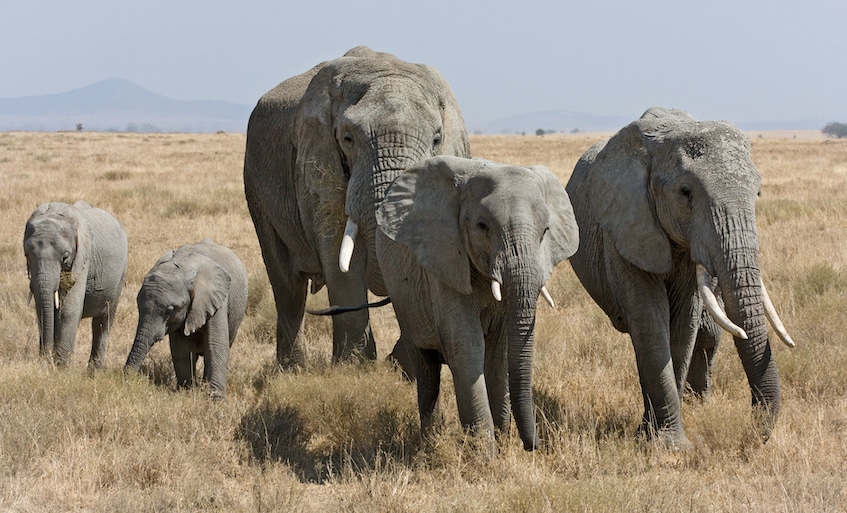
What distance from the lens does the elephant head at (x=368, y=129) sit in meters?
6.12

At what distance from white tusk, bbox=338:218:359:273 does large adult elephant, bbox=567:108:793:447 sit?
4.66 feet

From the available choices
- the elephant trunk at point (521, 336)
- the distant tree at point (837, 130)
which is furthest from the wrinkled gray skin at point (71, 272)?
the distant tree at point (837, 130)

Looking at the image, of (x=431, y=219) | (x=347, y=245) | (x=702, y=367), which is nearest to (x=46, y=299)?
(x=347, y=245)

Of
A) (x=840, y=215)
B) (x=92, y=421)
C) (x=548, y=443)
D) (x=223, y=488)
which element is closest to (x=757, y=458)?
(x=548, y=443)

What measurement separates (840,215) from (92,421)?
11929 millimetres

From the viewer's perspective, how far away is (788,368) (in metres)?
6.68

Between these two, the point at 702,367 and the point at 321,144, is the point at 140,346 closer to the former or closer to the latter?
the point at 321,144

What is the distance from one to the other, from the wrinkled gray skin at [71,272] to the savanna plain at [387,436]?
0.28 m

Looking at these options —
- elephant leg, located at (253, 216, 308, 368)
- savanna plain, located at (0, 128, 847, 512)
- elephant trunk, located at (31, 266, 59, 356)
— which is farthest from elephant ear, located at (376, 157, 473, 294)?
elephant trunk, located at (31, 266, 59, 356)

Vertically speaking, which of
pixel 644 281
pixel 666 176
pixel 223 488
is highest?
pixel 666 176

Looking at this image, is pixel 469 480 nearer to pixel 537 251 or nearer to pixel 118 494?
pixel 537 251

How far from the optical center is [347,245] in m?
6.04

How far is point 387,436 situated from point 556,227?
1731 mm

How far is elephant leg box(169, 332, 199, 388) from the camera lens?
7.26 meters
